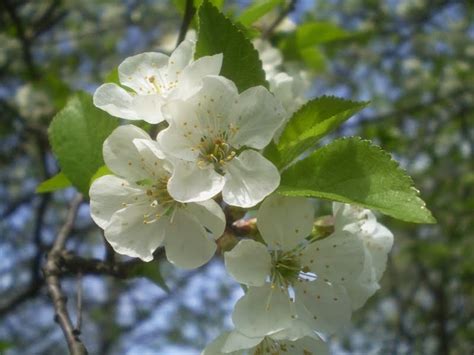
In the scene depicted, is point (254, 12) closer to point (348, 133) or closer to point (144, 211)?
point (144, 211)

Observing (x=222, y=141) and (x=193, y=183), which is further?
(x=222, y=141)

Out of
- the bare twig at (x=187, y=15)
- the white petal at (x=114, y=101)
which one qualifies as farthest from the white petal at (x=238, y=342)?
the bare twig at (x=187, y=15)

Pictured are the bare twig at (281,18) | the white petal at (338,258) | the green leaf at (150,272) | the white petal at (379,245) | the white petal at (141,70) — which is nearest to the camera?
the white petal at (338,258)

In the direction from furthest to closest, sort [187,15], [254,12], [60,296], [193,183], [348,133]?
[348,133] → [254,12] → [187,15] → [60,296] → [193,183]

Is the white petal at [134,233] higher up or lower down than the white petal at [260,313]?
higher up

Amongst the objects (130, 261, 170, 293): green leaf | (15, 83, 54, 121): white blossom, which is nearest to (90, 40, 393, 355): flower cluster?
(130, 261, 170, 293): green leaf

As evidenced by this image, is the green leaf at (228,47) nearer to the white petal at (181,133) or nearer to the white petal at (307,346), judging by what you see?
the white petal at (181,133)

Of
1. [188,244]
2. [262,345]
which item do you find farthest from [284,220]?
[262,345]

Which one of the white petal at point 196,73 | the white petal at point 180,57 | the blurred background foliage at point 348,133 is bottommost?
the blurred background foliage at point 348,133
